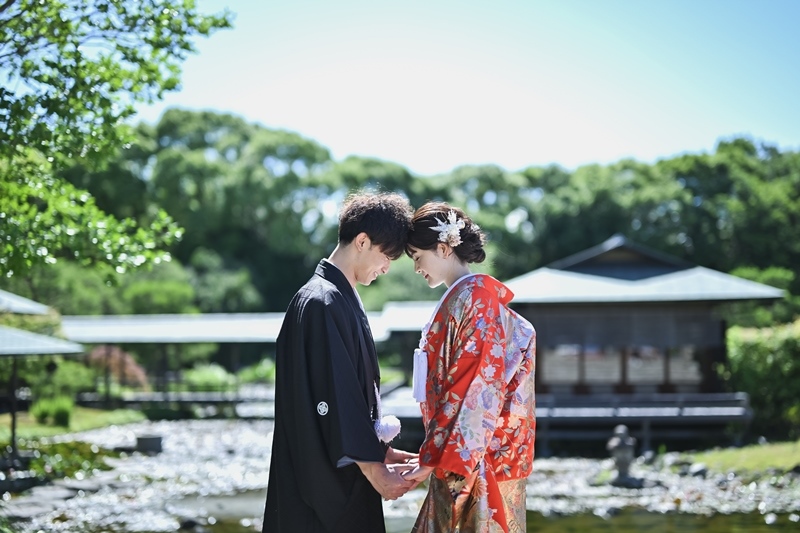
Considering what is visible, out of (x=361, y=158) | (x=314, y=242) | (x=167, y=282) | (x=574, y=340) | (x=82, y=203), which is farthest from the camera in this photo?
(x=361, y=158)

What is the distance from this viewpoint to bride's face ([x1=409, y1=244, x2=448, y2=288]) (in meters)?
3.54

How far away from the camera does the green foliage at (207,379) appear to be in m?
25.0

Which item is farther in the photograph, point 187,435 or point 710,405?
point 187,435

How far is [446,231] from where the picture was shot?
3.47 meters

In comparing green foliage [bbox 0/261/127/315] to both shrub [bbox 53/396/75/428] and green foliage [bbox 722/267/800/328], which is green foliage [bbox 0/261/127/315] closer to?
shrub [bbox 53/396/75/428]

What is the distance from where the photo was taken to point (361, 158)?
143ft

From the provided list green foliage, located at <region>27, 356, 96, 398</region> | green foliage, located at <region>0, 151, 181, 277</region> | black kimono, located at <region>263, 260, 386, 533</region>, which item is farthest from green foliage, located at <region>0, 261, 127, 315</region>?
black kimono, located at <region>263, 260, 386, 533</region>

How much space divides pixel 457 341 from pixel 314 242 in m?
37.4

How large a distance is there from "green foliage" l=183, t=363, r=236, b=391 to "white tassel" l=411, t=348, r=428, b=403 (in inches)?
866

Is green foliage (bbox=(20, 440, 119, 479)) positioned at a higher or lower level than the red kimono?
lower

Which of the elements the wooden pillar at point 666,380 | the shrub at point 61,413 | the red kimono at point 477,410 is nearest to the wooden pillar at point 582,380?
the wooden pillar at point 666,380

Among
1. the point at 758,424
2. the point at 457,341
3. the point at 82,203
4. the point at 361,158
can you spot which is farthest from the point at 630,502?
the point at 361,158

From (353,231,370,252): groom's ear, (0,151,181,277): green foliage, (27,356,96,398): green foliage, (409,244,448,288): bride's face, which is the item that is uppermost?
(0,151,181,277): green foliage

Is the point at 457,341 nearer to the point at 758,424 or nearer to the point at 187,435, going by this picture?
the point at 758,424
